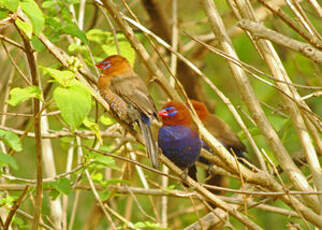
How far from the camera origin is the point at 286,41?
189 cm

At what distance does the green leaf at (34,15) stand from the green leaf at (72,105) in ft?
0.86

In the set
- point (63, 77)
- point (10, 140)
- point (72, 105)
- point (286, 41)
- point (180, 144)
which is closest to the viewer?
point (286, 41)

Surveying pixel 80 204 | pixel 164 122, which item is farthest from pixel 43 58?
pixel 80 204

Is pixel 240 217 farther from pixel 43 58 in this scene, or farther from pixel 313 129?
pixel 43 58

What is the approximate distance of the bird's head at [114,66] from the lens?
4.65m

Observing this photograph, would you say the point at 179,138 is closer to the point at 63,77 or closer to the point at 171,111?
the point at 171,111

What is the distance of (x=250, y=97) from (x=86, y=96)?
1.15 meters

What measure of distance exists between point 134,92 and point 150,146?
819 mm

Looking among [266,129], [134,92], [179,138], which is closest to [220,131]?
[179,138]

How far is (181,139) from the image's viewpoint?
4781 mm

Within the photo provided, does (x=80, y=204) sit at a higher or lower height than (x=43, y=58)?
lower

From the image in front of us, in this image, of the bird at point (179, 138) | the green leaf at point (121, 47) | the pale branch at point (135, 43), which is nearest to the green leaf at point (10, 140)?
the pale branch at point (135, 43)

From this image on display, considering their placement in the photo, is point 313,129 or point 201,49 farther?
point 201,49

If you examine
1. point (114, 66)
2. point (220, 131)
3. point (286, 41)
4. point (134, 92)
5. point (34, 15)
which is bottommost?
point (220, 131)
